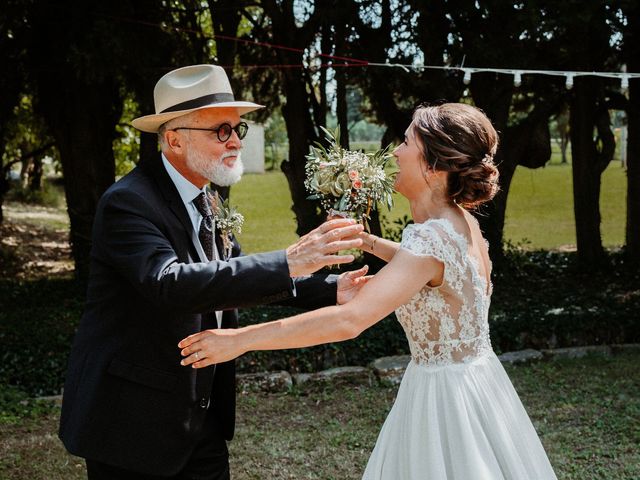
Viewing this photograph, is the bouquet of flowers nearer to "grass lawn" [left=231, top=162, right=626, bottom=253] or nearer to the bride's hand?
the bride's hand

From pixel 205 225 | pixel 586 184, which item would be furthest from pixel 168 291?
pixel 586 184

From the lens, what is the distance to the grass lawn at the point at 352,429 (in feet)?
18.8

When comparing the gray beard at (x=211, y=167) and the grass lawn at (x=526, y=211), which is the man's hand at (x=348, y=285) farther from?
the grass lawn at (x=526, y=211)

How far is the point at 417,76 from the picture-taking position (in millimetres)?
11000

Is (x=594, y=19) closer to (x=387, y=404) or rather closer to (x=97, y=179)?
(x=387, y=404)

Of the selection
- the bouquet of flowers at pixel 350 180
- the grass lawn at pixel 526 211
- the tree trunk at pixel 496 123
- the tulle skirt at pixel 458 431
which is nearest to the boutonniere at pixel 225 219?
the bouquet of flowers at pixel 350 180

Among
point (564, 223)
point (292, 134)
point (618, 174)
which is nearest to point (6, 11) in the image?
point (292, 134)

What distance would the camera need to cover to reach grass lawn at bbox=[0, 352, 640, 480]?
5723 mm

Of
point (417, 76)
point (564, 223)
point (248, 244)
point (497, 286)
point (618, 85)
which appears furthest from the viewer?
point (564, 223)

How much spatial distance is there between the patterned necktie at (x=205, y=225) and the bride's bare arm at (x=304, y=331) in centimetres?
61

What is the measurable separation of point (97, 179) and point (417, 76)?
16.6 ft

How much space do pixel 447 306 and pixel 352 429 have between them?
3557mm

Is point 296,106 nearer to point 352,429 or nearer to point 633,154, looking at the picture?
point 633,154

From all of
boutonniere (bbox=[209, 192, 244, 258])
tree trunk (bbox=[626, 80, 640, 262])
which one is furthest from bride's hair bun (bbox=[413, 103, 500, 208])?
tree trunk (bbox=[626, 80, 640, 262])
